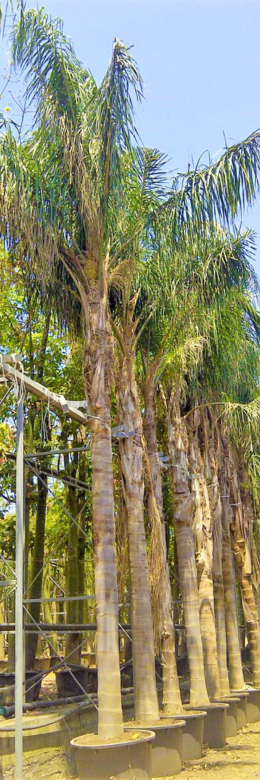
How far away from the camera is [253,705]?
730 inches

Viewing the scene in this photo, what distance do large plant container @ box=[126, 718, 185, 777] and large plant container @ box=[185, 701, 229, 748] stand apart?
240 centimetres

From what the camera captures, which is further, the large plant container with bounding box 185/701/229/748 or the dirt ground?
the large plant container with bounding box 185/701/229/748

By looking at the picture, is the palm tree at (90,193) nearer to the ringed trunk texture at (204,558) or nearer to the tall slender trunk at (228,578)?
the ringed trunk texture at (204,558)

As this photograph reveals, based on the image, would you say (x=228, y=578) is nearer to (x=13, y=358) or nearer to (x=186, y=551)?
(x=186, y=551)

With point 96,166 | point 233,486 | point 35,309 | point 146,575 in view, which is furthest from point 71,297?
point 233,486

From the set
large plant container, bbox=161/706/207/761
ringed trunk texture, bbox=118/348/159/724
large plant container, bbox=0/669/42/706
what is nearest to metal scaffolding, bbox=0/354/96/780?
ringed trunk texture, bbox=118/348/159/724

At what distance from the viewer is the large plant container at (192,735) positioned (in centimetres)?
1288

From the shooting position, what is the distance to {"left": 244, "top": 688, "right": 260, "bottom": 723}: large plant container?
18344 mm

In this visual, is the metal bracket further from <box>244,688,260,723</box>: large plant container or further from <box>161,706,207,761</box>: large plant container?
<box>244,688,260,723</box>: large plant container

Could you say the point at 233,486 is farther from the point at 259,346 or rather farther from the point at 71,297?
the point at 71,297

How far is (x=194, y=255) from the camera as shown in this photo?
46.0ft

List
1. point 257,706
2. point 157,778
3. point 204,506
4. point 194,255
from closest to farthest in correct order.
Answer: point 157,778 < point 194,255 < point 204,506 < point 257,706

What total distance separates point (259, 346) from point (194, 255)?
6089 mm

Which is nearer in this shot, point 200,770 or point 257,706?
point 200,770
